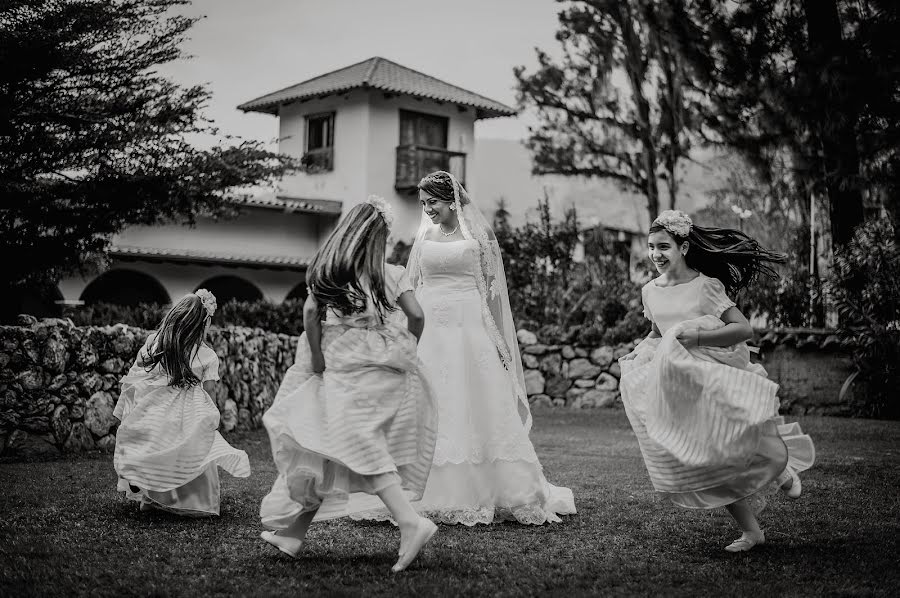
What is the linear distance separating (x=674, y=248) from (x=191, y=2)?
29.3 ft

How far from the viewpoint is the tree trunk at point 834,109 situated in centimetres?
1471

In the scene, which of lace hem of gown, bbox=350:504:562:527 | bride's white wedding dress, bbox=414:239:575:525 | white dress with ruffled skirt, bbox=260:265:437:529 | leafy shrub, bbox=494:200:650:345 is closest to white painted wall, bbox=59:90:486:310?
leafy shrub, bbox=494:200:650:345

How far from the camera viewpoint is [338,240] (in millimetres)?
4941

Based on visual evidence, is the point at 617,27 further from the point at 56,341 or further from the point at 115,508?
the point at 115,508

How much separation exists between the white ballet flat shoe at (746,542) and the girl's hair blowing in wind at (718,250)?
1.58 meters

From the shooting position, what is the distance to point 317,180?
1205 inches

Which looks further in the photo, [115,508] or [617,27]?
[617,27]

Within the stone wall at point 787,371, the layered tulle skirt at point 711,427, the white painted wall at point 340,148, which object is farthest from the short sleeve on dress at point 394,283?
the white painted wall at point 340,148

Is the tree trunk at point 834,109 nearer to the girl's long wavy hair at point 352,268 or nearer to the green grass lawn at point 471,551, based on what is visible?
the green grass lawn at point 471,551

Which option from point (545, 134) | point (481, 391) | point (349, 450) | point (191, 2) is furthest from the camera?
point (545, 134)

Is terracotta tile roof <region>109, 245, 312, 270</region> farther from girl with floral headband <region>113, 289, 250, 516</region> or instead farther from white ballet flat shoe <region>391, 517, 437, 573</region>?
white ballet flat shoe <region>391, 517, 437, 573</region>

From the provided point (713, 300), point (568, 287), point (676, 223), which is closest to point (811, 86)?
point (568, 287)

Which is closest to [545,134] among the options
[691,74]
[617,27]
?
[617,27]

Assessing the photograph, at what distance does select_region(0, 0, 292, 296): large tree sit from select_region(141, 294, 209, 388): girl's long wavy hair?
4.92 m
